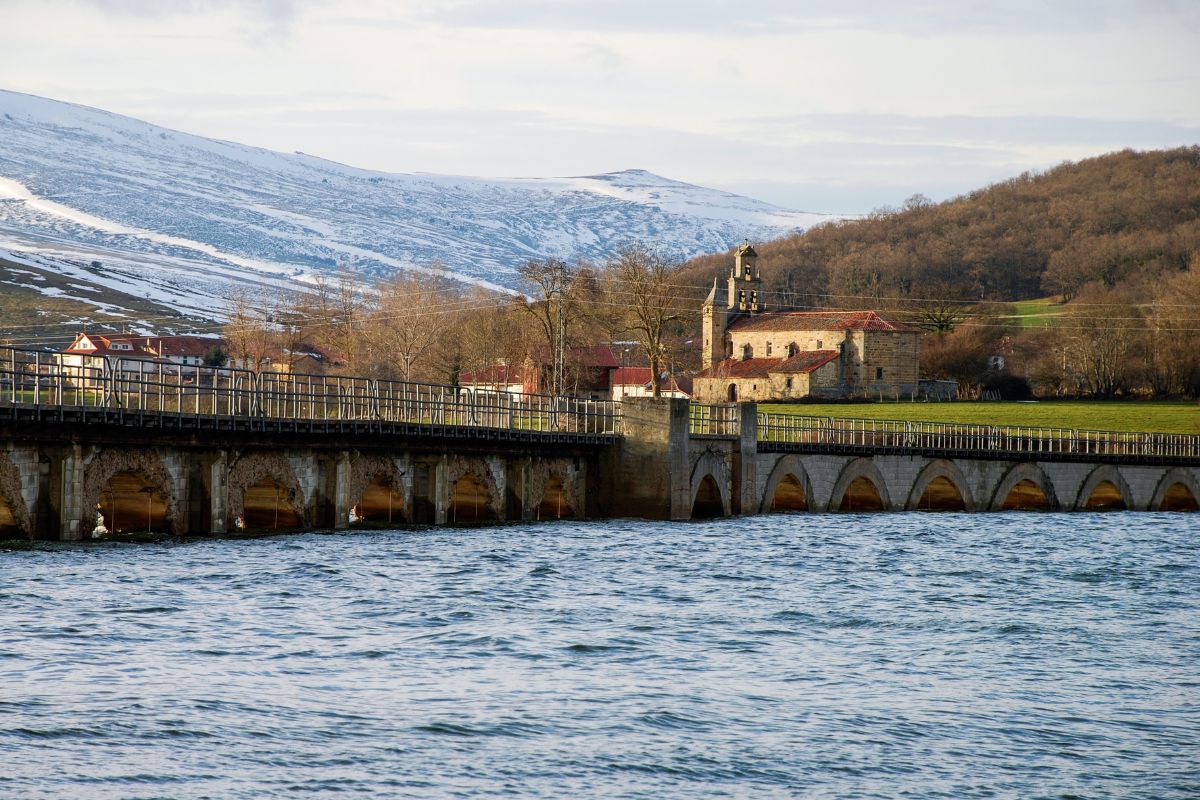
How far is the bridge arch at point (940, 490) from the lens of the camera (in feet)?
274

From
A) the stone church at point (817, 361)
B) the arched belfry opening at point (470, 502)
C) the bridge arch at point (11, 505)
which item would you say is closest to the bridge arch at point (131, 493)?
the bridge arch at point (11, 505)

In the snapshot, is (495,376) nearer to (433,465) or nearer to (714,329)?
(714,329)

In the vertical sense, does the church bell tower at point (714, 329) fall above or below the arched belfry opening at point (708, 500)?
above

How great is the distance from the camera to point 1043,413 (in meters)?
136

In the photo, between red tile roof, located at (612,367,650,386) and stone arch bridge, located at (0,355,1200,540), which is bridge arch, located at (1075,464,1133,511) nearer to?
stone arch bridge, located at (0,355,1200,540)

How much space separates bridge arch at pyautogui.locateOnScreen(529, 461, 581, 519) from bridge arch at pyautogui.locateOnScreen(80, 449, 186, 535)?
1652 centimetres

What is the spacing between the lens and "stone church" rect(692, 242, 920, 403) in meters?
156

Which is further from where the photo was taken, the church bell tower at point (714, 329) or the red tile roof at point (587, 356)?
the church bell tower at point (714, 329)

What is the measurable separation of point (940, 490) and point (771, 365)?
7294 cm

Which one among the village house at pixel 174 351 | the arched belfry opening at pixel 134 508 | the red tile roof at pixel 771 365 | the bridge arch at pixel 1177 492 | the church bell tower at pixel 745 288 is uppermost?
the church bell tower at pixel 745 288

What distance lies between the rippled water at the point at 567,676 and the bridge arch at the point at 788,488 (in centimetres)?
2117

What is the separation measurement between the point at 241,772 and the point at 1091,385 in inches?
5501

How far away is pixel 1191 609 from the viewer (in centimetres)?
4397

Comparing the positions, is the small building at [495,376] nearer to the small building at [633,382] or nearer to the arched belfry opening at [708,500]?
the small building at [633,382]
